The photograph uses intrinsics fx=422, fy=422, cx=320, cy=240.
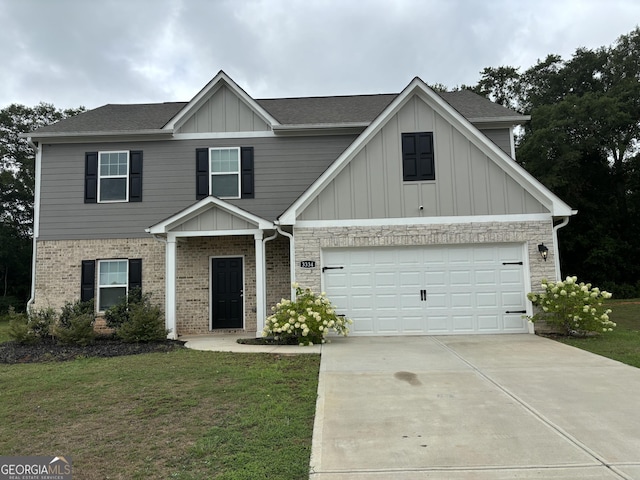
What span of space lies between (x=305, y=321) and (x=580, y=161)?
2434 cm

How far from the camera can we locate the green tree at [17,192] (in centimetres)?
2617

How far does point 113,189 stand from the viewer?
12.5 metres

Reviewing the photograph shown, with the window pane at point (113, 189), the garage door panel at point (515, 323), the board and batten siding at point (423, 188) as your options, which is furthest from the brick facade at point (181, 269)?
the garage door panel at point (515, 323)

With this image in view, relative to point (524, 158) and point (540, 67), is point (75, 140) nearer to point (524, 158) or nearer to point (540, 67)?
point (524, 158)

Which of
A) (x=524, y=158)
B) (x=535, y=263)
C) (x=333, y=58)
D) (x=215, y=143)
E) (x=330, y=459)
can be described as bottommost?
(x=330, y=459)

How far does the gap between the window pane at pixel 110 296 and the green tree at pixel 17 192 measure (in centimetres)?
1778

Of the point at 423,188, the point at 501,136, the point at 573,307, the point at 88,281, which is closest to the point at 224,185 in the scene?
the point at 88,281

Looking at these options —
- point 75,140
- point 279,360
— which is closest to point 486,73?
point 75,140

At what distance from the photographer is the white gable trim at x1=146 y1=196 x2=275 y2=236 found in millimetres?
10508

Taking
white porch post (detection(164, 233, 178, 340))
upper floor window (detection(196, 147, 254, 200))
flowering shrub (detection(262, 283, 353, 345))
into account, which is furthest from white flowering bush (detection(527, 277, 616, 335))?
white porch post (detection(164, 233, 178, 340))

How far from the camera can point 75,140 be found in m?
12.5

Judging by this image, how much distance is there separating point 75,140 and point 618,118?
26360mm

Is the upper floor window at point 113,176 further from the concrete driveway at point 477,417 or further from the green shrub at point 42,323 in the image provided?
the concrete driveway at point 477,417
